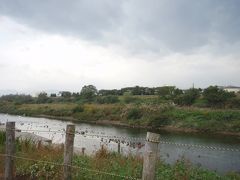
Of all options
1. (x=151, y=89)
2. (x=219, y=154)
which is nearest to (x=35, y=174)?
(x=219, y=154)

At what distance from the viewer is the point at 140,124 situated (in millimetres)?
51156

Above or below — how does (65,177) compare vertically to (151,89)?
below

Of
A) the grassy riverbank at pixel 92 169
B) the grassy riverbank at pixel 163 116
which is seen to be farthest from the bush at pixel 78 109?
the grassy riverbank at pixel 92 169

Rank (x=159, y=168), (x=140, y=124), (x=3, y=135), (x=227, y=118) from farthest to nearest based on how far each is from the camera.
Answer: (x=140, y=124) → (x=227, y=118) → (x=3, y=135) → (x=159, y=168)

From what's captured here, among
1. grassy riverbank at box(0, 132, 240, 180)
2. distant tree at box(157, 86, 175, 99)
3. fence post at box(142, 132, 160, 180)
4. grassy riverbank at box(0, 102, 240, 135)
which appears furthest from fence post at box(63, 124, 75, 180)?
distant tree at box(157, 86, 175, 99)

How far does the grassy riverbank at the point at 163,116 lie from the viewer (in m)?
45.9

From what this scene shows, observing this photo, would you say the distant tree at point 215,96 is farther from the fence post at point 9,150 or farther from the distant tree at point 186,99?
the fence post at point 9,150

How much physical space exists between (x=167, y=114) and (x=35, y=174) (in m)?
43.8

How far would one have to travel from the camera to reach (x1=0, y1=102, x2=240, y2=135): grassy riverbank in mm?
45906

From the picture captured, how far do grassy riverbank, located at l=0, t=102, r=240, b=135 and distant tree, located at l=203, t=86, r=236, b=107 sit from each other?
15.4 feet

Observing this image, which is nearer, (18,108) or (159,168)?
(159,168)

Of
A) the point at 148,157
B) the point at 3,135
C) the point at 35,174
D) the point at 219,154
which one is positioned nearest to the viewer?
the point at 148,157

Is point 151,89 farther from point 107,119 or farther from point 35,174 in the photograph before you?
point 35,174

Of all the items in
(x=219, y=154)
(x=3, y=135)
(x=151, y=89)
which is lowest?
(x=219, y=154)
